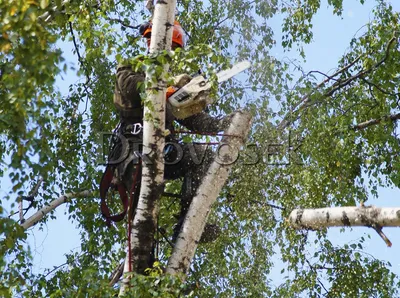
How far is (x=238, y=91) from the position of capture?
9961 millimetres

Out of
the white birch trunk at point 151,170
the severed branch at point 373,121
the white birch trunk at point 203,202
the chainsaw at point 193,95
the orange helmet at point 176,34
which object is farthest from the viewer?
the severed branch at point 373,121

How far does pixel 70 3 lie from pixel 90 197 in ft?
7.96

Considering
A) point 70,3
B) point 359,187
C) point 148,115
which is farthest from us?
point 359,187

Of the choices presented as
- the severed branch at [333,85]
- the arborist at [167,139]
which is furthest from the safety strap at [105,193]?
the severed branch at [333,85]

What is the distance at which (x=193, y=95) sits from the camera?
25.6 ft

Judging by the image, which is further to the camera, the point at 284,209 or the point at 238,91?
the point at 284,209

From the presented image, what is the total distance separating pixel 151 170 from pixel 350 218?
164 centimetres

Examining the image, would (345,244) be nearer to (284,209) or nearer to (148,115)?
(284,209)

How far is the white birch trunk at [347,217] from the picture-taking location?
5839 millimetres

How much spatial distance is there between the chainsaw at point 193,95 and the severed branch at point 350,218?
1733 mm

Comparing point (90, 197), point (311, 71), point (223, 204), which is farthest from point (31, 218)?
point (311, 71)

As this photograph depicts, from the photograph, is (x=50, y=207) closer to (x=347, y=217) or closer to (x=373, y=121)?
(x=373, y=121)

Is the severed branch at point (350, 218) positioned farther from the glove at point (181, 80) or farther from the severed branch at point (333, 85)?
the severed branch at point (333, 85)

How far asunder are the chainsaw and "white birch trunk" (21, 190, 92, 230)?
93.6 inches
